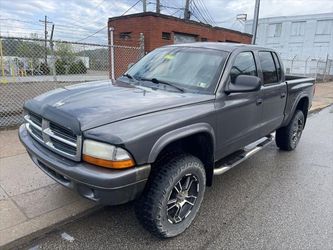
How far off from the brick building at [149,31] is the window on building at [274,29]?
3301cm

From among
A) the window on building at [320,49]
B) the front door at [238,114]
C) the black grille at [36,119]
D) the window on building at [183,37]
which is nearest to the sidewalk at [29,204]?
the black grille at [36,119]

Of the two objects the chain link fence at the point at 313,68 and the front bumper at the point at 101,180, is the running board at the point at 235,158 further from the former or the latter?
the chain link fence at the point at 313,68

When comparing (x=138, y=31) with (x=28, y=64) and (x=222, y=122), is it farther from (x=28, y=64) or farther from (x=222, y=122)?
(x=222, y=122)

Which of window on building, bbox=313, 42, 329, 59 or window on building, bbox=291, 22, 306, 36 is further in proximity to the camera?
window on building, bbox=291, 22, 306, 36

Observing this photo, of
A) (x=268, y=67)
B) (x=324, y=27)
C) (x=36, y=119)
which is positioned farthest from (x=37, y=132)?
(x=324, y=27)

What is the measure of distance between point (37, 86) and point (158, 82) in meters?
7.47

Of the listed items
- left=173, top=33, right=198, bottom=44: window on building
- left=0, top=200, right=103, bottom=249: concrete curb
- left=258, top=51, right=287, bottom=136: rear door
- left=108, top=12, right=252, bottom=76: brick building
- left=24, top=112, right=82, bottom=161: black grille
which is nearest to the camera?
left=24, top=112, right=82, bottom=161: black grille

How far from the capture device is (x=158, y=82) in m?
3.39

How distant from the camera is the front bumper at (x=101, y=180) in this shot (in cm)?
220

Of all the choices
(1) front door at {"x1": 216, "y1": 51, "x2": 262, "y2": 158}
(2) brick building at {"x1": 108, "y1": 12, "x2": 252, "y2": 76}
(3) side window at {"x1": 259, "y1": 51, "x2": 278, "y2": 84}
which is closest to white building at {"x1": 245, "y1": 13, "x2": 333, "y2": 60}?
(2) brick building at {"x1": 108, "y1": 12, "x2": 252, "y2": 76}

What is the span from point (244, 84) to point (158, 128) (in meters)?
1.27

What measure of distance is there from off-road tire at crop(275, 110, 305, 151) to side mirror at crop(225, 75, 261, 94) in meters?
2.50

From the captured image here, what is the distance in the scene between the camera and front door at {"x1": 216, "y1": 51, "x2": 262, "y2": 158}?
318 centimetres

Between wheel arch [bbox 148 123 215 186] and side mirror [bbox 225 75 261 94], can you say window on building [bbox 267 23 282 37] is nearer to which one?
side mirror [bbox 225 75 261 94]
